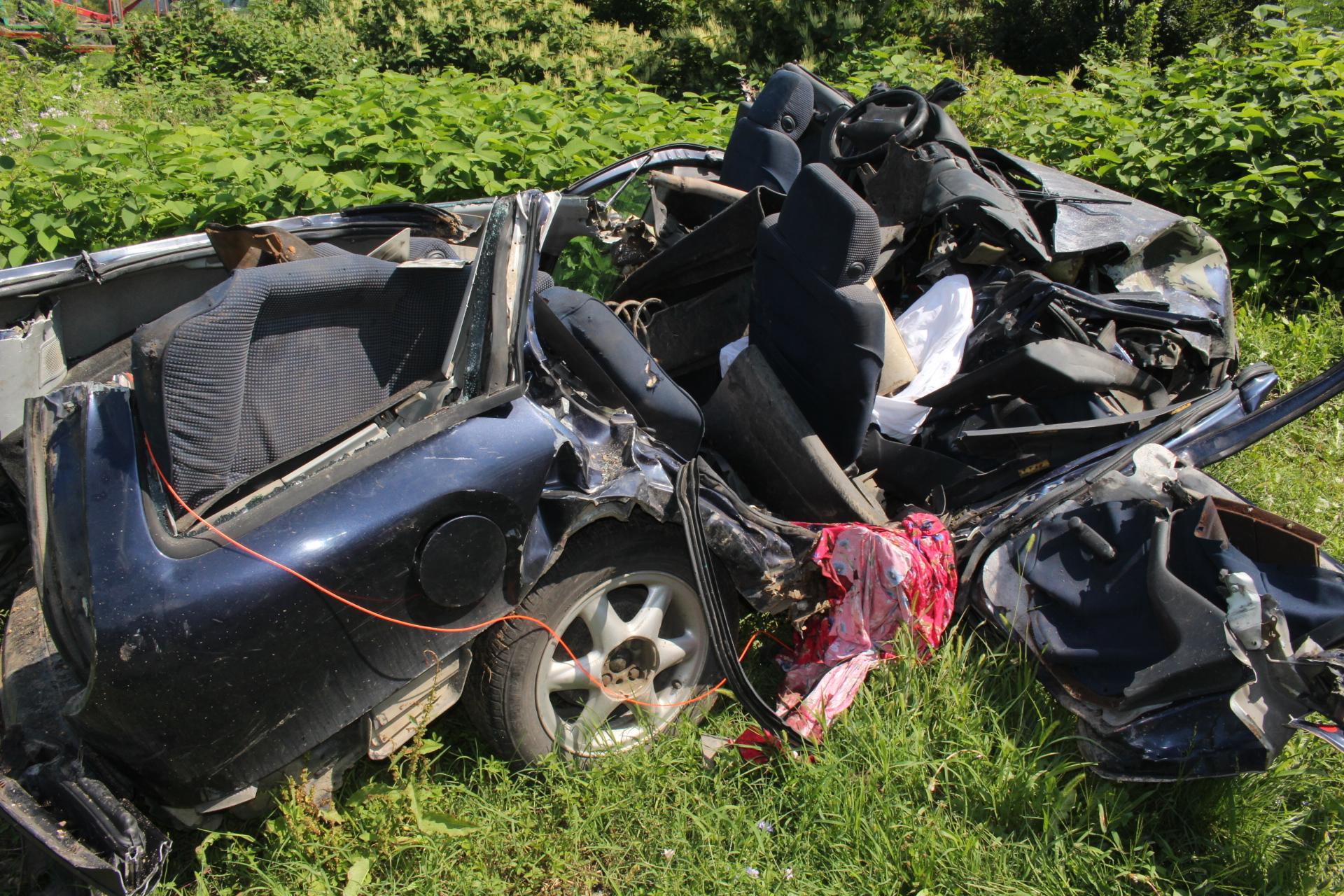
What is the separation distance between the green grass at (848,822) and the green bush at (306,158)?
121 inches

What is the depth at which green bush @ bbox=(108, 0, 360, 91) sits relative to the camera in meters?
11.1

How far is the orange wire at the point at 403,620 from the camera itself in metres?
2.05

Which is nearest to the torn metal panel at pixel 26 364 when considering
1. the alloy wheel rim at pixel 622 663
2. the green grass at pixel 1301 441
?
the alloy wheel rim at pixel 622 663

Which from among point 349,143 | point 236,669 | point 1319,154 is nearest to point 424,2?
point 349,143

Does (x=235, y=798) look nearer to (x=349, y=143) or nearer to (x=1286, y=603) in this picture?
(x=1286, y=603)

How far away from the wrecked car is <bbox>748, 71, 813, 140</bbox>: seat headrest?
1.94ft

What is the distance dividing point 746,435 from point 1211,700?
1.52 m

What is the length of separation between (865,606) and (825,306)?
0.93m

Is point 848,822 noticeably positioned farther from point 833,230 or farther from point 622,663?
point 833,230

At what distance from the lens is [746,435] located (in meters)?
3.12

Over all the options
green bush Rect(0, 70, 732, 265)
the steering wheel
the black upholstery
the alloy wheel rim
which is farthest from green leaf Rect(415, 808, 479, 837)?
green bush Rect(0, 70, 732, 265)

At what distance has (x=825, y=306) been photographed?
287 cm

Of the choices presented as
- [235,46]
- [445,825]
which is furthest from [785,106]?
[235,46]

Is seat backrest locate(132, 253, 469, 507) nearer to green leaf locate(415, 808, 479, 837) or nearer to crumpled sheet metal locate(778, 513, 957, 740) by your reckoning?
green leaf locate(415, 808, 479, 837)
